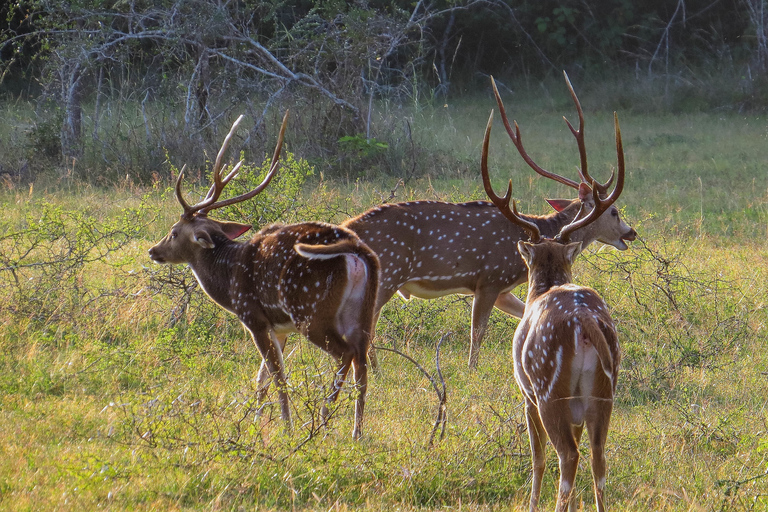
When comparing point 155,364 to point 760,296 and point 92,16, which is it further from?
point 92,16

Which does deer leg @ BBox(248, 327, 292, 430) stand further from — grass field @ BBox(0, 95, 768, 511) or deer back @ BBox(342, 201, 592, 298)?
deer back @ BBox(342, 201, 592, 298)

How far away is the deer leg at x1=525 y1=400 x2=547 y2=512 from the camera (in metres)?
4.09

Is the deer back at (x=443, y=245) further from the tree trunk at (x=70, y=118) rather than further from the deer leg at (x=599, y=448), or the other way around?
the tree trunk at (x=70, y=118)

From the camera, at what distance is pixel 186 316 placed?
6.88 meters

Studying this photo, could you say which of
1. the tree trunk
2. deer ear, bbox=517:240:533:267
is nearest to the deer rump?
deer ear, bbox=517:240:533:267

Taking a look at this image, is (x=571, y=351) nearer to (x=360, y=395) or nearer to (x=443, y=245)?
(x=360, y=395)

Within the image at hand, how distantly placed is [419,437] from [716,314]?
3.29m

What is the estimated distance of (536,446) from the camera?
4.13 meters

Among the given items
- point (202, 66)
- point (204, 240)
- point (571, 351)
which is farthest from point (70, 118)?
point (571, 351)

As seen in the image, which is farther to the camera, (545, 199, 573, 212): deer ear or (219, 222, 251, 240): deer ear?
(545, 199, 573, 212): deer ear

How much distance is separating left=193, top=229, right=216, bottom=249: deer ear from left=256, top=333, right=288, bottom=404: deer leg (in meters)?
0.73

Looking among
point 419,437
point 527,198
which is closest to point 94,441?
point 419,437

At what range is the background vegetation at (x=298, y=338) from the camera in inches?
169

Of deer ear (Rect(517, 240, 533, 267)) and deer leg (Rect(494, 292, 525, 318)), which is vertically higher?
deer ear (Rect(517, 240, 533, 267))
